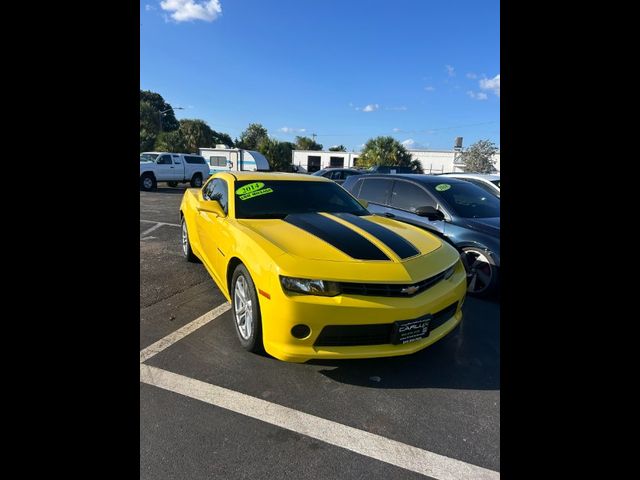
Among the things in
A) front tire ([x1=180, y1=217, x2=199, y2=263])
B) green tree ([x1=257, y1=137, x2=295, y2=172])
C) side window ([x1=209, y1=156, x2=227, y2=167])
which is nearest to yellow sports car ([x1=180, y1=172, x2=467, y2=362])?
front tire ([x1=180, y1=217, x2=199, y2=263])

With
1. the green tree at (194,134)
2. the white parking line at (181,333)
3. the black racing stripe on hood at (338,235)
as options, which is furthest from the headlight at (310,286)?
the green tree at (194,134)

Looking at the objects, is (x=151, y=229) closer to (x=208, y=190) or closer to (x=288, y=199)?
(x=208, y=190)

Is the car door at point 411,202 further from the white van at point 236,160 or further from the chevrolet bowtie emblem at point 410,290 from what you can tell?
the white van at point 236,160

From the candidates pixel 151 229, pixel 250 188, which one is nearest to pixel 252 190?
pixel 250 188

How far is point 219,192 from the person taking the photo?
4.32m

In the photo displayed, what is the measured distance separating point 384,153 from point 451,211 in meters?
41.2

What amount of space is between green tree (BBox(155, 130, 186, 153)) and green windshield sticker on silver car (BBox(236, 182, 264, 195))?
42.3m

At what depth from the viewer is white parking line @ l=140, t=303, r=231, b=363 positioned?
9.62 feet

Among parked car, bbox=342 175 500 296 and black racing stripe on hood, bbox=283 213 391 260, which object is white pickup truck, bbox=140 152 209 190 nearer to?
parked car, bbox=342 175 500 296
